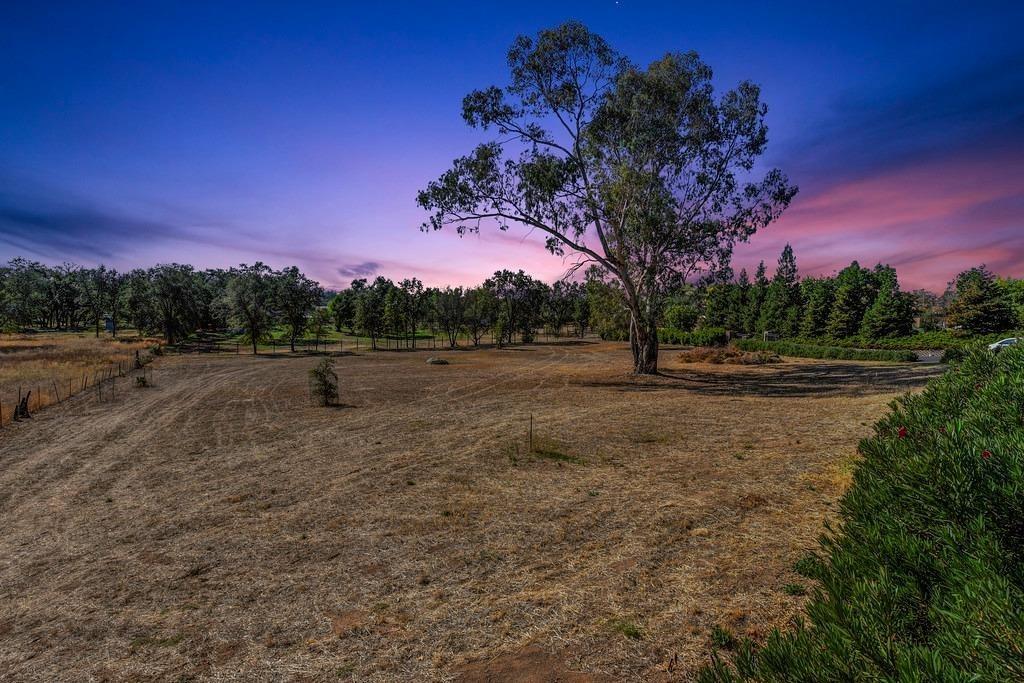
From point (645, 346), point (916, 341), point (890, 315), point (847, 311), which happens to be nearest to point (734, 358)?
point (645, 346)

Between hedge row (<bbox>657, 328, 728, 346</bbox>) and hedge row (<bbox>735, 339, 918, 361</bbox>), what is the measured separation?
10578 millimetres

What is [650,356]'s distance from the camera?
3203 centimetres

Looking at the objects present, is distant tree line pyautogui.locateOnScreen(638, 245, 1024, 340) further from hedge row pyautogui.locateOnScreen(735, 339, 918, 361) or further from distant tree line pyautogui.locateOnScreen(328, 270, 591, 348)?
distant tree line pyautogui.locateOnScreen(328, 270, 591, 348)

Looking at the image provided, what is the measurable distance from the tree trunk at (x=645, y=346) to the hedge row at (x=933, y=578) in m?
27.6

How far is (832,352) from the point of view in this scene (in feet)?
150

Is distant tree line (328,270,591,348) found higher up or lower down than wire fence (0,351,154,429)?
A: higher up

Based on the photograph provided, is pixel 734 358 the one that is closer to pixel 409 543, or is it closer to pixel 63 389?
pixel 409 543

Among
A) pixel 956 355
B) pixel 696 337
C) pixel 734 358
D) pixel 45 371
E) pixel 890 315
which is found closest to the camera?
pixel 956 355

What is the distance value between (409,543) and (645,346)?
1035 inches

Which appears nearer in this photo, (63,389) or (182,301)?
(63,389)

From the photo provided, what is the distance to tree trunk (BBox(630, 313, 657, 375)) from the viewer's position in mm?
31234

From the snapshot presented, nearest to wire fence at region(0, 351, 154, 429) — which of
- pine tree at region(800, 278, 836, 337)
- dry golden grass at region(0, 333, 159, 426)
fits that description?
dry golden grass at region(0, 333, 159, 426)

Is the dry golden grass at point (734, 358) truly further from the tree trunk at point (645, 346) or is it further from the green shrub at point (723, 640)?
the green shrub at point (723, 640)

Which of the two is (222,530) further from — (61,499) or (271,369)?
(271,369)
